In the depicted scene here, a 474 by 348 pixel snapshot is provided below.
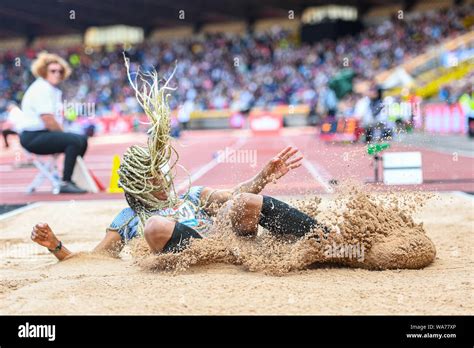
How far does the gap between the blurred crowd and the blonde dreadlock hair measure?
31607 mm

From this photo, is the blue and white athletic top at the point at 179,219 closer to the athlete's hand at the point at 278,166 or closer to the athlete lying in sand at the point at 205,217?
the athlete lying in sand at the point at 205,217

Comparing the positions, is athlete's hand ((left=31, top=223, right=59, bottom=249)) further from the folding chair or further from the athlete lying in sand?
the folding chair

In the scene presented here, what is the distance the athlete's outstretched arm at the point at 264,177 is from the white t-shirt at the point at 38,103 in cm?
626

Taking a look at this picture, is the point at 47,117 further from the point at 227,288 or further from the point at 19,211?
the point at 227,288

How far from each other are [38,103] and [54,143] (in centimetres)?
65

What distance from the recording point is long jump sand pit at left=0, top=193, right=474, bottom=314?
3.99 metres

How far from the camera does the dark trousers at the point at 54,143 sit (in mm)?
10992

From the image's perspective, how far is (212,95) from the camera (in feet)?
141

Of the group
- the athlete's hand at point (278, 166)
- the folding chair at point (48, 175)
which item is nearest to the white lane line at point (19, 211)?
the folding chair at point (48, 175)

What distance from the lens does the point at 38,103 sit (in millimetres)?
10891

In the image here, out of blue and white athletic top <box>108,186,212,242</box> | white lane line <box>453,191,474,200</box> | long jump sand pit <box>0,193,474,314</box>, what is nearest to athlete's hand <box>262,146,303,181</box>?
blue and white athletic top <box>108,186,212,242</box>

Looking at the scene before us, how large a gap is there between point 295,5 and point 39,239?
4426 centimetres
